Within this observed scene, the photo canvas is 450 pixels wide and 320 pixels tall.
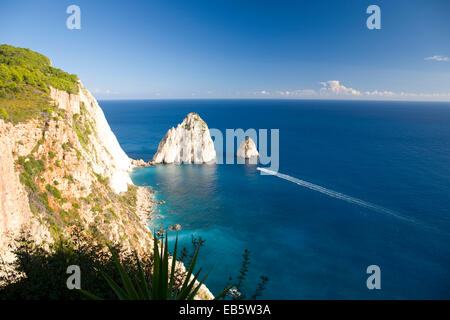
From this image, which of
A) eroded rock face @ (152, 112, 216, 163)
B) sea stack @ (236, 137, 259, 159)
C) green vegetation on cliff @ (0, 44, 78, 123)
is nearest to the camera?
green vegetation on cliff @ (0, 44, 78, 123)

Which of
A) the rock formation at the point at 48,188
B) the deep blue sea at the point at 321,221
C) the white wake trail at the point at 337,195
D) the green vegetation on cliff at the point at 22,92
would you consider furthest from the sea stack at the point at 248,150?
the rock formation at the point at 48,188

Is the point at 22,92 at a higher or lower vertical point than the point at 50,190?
higher

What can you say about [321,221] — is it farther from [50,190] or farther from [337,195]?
[50,190]

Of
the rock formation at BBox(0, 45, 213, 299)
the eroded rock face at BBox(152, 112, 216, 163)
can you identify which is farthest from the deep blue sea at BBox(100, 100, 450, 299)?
the rock formation at BBox(0, 45, 213, 299)

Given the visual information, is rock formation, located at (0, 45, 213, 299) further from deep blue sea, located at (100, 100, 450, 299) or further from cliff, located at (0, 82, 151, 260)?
deep blue sea, located at (100, 100, 450, 299)

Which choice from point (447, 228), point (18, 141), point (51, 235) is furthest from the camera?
point (447, 228)

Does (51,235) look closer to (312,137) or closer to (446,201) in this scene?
(446,201)

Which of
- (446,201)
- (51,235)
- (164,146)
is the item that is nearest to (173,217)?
(51,235)

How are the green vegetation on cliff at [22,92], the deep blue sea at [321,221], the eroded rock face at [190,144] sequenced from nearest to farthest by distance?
the green vegetation on cliff at [22,92] < the deep blue sea at [321,221] < the eroded rock face at [190,144]

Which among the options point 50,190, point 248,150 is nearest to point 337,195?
point 248,150

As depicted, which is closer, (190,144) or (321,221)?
(321,221)

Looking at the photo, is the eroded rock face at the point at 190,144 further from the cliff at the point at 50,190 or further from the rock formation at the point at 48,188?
the cliff at the point at 50,190
